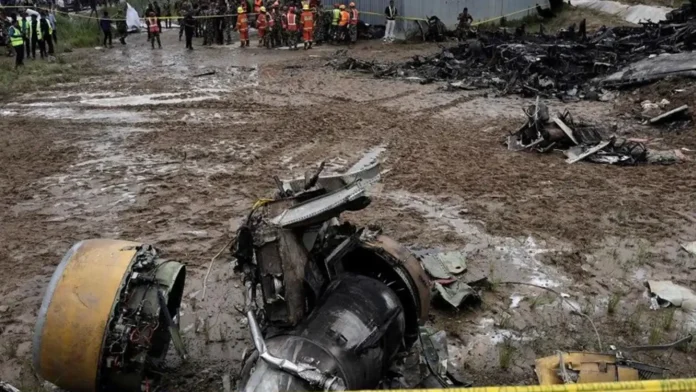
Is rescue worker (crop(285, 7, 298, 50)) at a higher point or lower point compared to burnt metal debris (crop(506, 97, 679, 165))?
higher

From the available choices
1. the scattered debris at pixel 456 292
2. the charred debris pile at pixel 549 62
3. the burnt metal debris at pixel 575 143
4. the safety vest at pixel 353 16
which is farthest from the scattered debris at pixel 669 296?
the safety vest at pixel 353 16

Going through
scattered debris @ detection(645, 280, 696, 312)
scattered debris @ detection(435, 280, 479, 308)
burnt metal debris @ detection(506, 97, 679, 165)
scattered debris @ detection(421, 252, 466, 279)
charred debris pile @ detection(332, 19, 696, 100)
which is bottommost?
scattered debris @ detection(645, 280, 696, 312)

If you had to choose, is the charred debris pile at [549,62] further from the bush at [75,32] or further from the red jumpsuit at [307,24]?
the bush at [75,32]

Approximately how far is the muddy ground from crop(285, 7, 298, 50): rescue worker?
883 centimetres

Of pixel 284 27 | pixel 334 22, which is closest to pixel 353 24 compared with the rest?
pixel 334 22

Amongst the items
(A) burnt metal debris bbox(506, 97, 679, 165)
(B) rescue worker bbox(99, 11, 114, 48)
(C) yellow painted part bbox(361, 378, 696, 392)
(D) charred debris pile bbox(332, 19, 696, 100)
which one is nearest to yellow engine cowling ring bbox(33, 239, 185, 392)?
(C) yellow painted part bbox(361, 378, 696, 392)

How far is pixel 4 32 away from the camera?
843 inches

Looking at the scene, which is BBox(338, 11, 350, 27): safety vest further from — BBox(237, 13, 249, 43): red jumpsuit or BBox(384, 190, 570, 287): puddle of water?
BBox(384, 190, 570, 287): puddle of water

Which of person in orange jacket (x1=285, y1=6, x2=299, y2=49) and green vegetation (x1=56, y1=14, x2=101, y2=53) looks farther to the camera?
green vegetation (x1=56, y1=14, x2=101, y2=53)

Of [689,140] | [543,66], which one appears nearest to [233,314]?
[689,140]

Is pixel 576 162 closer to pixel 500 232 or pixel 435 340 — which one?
pixel 500 232

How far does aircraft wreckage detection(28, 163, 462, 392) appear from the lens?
358 centimetres

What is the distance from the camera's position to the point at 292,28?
2322cm

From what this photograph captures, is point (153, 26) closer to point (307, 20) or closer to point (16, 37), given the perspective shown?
point (307, 20)
